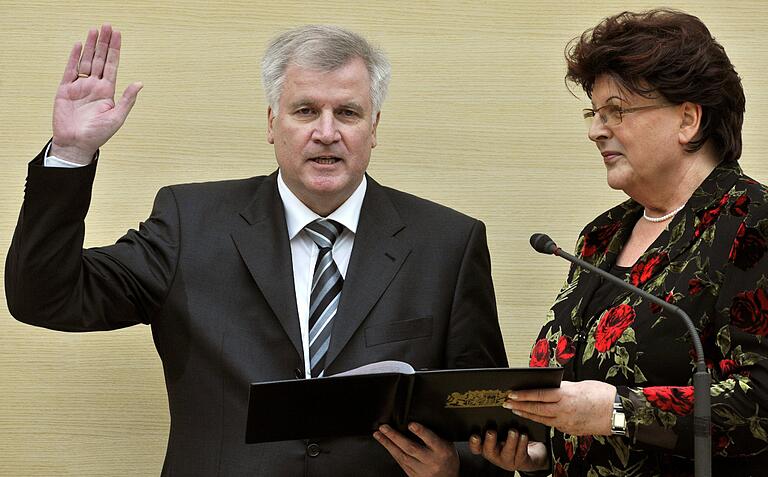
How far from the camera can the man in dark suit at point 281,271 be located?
2102mm

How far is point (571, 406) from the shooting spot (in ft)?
6.16

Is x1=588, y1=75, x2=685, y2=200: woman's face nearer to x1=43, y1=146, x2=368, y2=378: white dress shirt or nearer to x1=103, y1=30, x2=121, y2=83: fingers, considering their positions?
x1=43, y1=146, x2=368, y2=378: white dress shirt

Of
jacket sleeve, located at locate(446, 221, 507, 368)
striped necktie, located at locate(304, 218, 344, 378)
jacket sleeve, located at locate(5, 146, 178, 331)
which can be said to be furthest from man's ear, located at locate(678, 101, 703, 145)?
jacket sleeve, located at locate(5, 146, 178, 331)

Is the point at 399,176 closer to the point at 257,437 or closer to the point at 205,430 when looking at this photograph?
the point at 205,430

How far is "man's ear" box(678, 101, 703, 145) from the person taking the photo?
213cm

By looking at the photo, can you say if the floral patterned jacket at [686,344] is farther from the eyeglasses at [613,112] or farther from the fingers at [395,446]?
the fingers at [395,446]

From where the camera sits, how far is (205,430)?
2.23 metres

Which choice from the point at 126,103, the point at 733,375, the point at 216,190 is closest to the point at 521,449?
the point at 733,375

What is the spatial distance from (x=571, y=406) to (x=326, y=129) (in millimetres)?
785

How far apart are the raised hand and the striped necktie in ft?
1.60

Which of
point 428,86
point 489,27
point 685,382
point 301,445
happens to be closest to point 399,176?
point 428,86

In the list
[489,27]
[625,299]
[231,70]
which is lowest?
[625,299]

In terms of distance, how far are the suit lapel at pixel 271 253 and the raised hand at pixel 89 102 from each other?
1.24ft

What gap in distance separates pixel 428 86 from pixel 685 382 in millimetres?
1244
